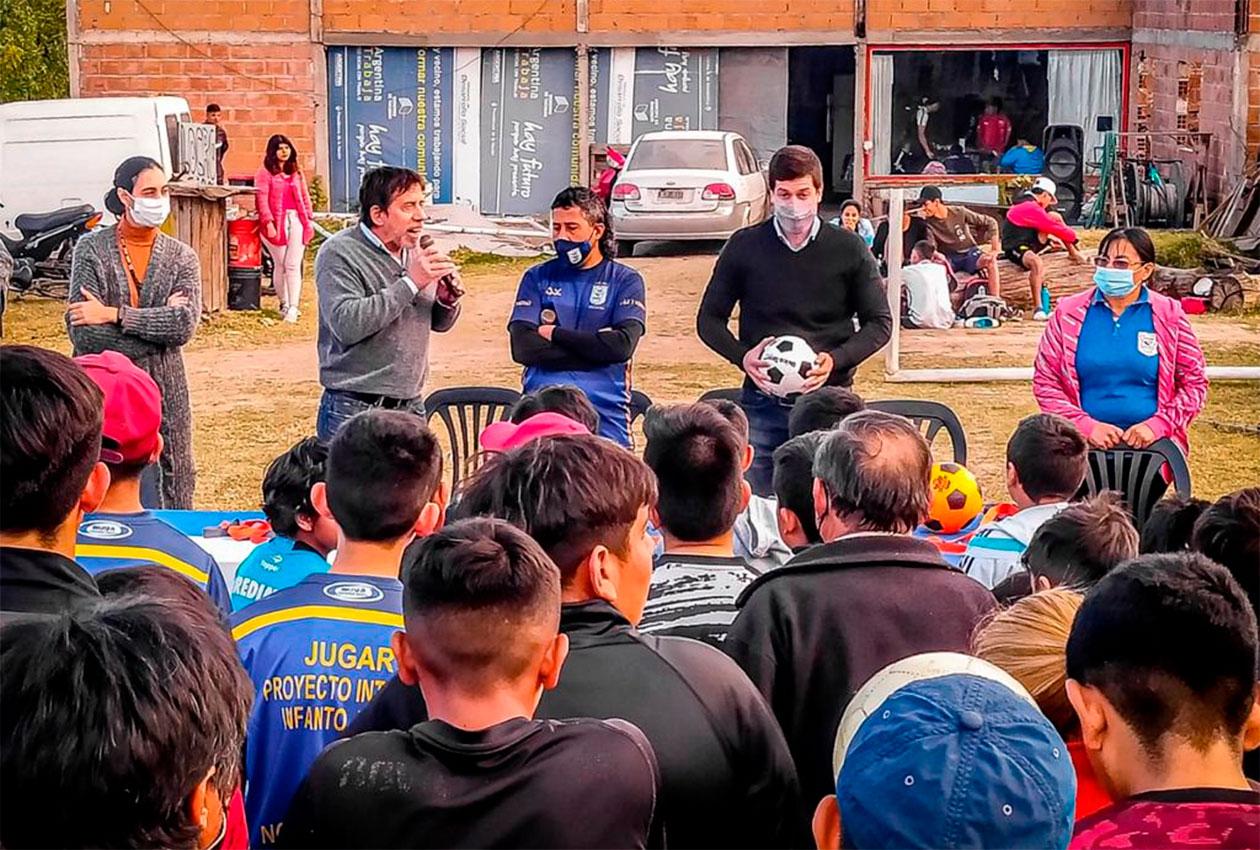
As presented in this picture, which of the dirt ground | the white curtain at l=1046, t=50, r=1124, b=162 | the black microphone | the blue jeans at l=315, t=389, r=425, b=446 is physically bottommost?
the dirt ground

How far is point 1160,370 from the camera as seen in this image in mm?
6523

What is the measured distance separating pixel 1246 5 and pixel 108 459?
20.1 m

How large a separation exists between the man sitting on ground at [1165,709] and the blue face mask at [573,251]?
437cm

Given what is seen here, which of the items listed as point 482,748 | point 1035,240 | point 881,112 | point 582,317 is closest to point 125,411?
point 482,748

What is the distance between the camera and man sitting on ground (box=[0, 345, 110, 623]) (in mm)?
2906

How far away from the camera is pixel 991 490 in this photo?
9227 millimetres

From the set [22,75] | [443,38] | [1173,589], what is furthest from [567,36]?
[1173,589]

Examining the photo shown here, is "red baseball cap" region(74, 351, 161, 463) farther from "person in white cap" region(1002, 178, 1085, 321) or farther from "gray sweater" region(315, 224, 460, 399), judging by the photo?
"person in white cap" region(1002, 178, 1085, 321)

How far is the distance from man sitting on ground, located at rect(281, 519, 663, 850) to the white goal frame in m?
9.33

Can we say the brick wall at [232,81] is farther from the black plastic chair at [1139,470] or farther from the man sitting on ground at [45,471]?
the man sitting on ground at [45,471]

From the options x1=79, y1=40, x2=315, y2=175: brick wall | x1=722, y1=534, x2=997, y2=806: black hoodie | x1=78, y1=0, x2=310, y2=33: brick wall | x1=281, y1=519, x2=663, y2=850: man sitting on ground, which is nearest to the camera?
x1=281, y1=519, x2=663, y2=850: man sitting on ground

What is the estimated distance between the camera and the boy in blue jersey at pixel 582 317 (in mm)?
6660

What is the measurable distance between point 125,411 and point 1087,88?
76.9 feet

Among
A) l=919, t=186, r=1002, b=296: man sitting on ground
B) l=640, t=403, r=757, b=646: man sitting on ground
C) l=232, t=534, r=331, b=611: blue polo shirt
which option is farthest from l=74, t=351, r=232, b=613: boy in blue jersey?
l=919, t=186, r=1002, b=296: man sitting on ground
